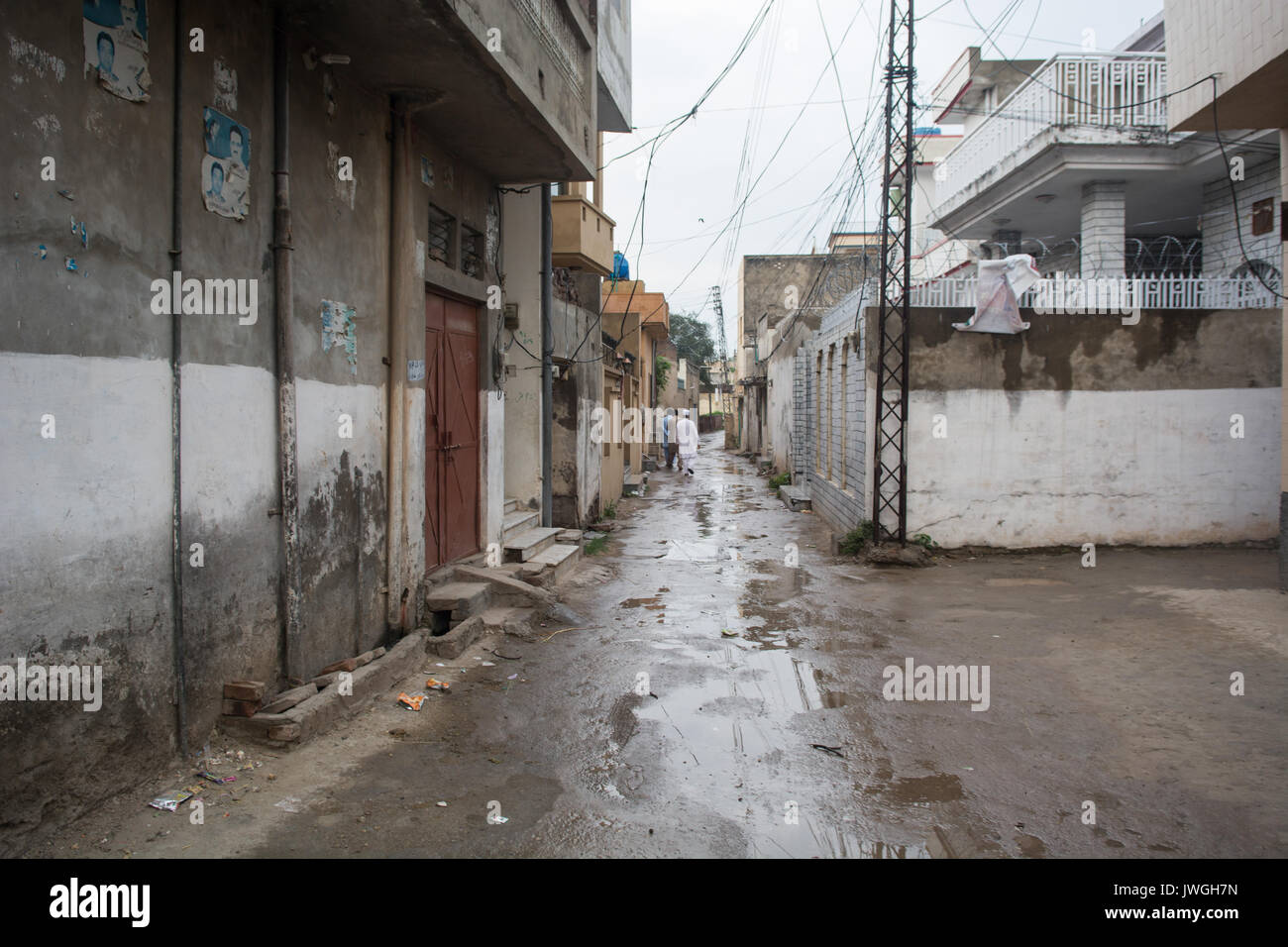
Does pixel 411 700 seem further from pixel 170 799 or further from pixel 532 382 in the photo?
pixel 532 382

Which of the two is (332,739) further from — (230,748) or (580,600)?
(580,600)

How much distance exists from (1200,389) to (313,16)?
11098 mm

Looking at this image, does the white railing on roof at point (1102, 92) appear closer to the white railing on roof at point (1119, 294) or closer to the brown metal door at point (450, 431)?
the white railing on roof at point (1119, 294)

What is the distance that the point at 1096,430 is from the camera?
1101 centimetres

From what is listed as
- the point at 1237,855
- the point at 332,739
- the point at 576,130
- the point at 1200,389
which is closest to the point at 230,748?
the point at 332,739

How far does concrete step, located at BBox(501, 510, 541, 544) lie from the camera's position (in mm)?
9573

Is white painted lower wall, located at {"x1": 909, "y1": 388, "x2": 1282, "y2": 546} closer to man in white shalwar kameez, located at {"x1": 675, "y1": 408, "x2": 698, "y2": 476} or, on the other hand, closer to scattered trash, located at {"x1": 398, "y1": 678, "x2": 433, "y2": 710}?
scattered trash, located at {"x1": 398, "y1": 678, "x2": 433, "y2": 710}

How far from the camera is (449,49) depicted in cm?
571

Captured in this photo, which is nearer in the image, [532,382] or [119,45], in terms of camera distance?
[119,45]

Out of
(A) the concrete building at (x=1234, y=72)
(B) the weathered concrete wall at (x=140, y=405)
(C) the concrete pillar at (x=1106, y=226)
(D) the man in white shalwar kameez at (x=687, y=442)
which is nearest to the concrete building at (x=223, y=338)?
(B) the weathered concrete wall at (x=140, y=405)

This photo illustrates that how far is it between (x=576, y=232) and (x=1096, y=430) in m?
7.34

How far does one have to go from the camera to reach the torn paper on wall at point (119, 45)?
3660 millimetres

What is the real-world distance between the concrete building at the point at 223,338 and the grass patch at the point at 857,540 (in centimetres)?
562

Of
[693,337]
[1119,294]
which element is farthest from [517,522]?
[693,337]
